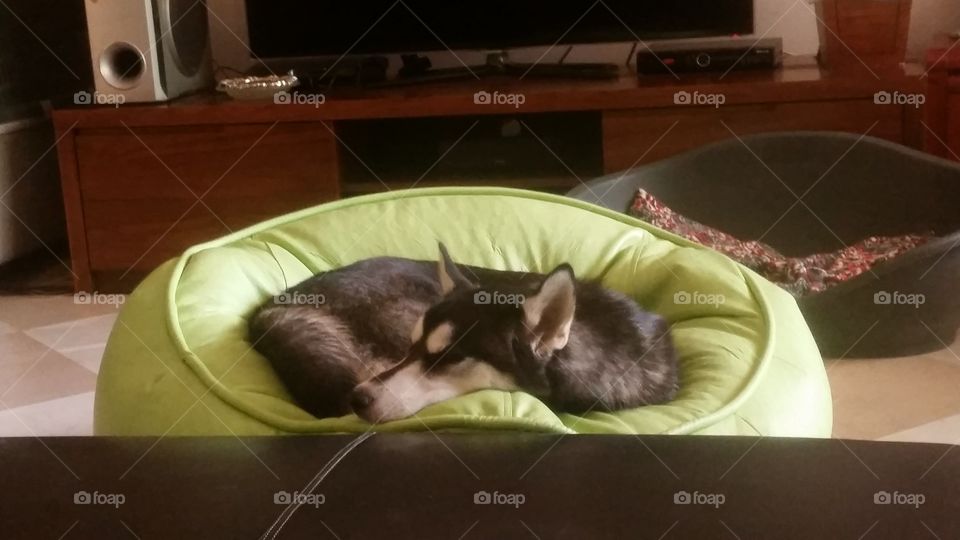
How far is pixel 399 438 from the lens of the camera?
0.99 metres

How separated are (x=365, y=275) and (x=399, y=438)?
631mm

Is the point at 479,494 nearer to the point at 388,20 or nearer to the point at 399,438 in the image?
the point at 399,438

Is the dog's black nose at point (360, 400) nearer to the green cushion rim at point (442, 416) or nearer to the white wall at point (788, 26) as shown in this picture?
the green cushion rim at point (442, 416)

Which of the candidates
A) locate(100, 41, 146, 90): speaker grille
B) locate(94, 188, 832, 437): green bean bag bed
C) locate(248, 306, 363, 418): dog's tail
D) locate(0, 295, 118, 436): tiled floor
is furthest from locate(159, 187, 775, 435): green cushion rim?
locate(100, 41, 146, 90): speaker grille

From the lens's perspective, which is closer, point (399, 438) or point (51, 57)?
point (399, 438)

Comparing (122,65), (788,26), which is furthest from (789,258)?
(122,65)

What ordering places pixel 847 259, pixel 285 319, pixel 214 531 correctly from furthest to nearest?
pixel 847 259, pixel 285 319, pixel 214 531

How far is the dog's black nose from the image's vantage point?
1.16 metres

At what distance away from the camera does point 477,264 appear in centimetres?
180

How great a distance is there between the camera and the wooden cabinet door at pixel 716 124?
2393 mm

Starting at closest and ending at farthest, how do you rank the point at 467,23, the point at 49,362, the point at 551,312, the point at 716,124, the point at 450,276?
the point at 551,312, the point at 450,276, the point at 49,362, the point at 716,124, the point at 467,23

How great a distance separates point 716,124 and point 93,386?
1656mm

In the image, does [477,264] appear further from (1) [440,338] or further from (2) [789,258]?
(2) [789,258]

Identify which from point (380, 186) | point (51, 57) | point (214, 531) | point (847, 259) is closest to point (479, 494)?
point (214, 531)
